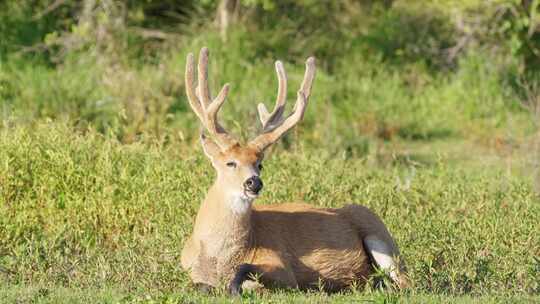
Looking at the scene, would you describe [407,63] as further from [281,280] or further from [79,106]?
[281,280]

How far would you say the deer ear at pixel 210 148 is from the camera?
26.8ft

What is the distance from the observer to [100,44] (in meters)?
16.5

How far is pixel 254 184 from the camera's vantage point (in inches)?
306

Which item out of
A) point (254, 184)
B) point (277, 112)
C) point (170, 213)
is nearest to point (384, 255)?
point (277, 112)

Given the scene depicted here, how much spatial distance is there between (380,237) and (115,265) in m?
1.86

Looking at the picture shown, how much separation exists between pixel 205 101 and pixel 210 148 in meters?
0.33

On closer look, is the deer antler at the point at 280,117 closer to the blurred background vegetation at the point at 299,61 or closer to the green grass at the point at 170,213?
the green grass at the point at 170,213

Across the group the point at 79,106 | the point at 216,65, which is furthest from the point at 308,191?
the point at 216,65

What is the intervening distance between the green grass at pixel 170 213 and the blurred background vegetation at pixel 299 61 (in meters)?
2.82

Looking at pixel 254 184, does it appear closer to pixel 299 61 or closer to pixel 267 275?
pixel 267 275

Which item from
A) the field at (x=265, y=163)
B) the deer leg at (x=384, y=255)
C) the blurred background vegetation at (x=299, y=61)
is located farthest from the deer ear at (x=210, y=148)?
the blurred background vegetation at (x=299, y=61)

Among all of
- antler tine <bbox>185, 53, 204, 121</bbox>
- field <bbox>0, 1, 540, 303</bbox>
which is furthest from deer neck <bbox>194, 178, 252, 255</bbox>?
antler tine <bbox>185, 53, 204, 121</bbox>

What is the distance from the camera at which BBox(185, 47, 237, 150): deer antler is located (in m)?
8.10

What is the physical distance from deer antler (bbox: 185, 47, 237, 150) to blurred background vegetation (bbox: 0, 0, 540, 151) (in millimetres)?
5566
